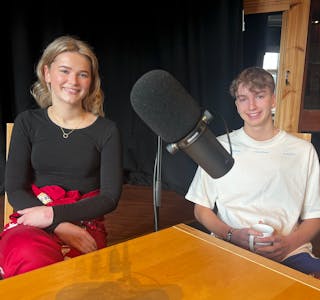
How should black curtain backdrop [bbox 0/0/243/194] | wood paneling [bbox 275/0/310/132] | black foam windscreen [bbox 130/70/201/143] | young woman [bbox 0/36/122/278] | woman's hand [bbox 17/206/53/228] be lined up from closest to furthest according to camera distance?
black foam windscreen [bbox 130/70/201/143] → woman's hand [bbox 17/206/53/228] → young woman [bbox 0/36/122/278] → wood paneling [bbox 275/0/310/132] → black curtain backdrop [bbox 0/0/243/194]

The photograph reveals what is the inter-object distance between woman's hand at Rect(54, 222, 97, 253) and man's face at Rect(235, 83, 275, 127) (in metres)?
0.75

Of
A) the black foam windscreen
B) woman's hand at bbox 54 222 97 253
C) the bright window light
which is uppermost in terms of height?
the bright window light

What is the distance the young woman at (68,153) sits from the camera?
1393 millimetres

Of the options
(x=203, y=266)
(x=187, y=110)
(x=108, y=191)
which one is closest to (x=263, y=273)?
(x=203, y=266)

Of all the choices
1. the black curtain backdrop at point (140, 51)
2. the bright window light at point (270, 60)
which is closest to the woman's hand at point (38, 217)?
the black curtain backdrop at point (140, 51)

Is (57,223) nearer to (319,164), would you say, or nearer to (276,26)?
(319,164)

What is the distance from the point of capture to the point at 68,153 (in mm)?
1461

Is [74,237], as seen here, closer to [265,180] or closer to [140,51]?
[265,180]

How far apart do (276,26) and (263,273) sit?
288cm

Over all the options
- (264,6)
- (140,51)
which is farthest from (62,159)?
(140,51)

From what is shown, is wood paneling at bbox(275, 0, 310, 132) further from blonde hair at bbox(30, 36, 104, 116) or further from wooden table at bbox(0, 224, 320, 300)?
wooden table at bbox(0, 224, 320, 300)

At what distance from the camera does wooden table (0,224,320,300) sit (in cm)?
A: 79

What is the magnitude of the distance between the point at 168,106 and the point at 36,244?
76 cm

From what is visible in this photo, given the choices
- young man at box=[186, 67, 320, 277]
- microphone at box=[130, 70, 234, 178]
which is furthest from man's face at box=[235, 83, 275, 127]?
microphone at box=[130, 70, 234, 178]
